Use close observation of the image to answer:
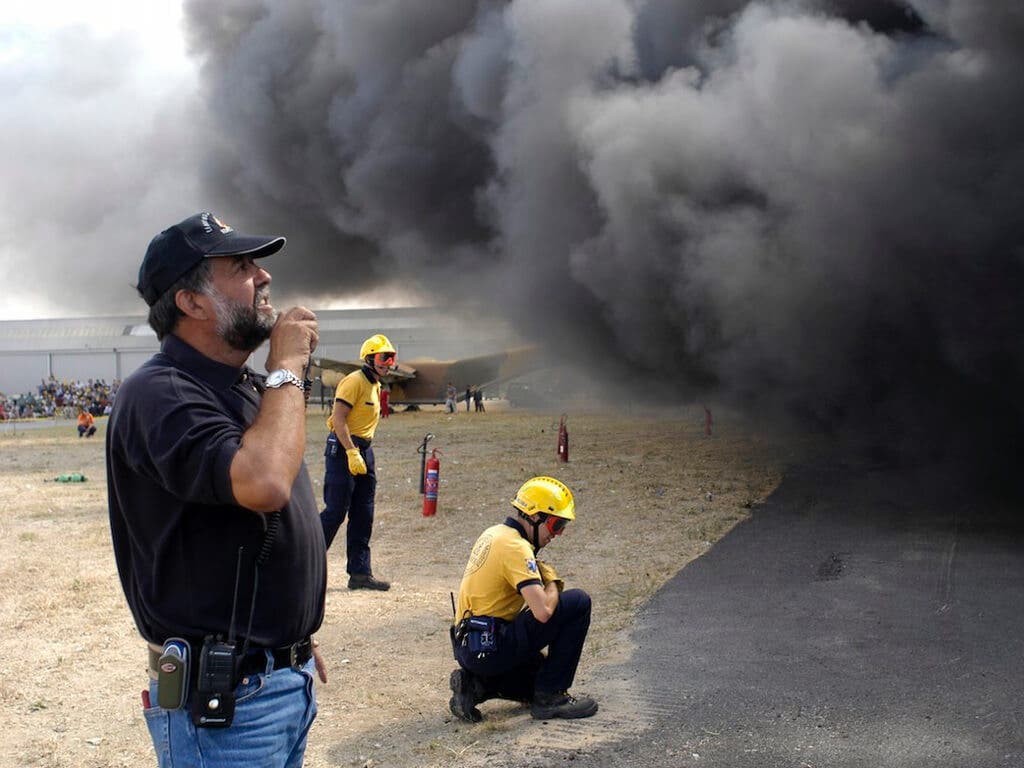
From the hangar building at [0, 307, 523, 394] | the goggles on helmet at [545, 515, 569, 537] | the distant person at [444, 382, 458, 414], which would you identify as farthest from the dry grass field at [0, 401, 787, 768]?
the hangar building at [0, 307, 523, 394]

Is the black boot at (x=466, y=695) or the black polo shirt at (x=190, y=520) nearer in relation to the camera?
the black polo shirt at (x=190, y=520)

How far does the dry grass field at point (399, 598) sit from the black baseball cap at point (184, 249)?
2570 millimetres

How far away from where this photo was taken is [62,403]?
42.3 m

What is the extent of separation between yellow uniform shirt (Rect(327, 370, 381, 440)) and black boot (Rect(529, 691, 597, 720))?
317 centimetres

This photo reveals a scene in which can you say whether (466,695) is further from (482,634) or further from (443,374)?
(443,374)

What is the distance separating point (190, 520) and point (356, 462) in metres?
5.02

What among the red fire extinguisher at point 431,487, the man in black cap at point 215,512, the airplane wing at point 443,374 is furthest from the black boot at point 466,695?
the airplane wing at point 443,374

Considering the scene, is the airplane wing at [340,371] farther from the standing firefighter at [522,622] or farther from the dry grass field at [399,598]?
the standing firefighter at [522,622]

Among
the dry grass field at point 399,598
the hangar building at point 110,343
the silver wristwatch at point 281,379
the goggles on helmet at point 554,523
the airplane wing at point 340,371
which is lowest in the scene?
the dry grass field at point 399,598

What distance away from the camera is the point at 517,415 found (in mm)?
29891

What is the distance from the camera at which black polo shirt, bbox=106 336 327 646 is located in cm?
192

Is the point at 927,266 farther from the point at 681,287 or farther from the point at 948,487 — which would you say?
the point at 681,287

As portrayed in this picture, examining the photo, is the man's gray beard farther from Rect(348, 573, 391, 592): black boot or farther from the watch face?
Rect(348, 573, 391, 592): black boot

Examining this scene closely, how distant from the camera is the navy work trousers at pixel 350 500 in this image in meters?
7.09
